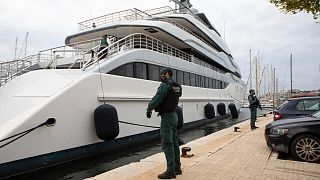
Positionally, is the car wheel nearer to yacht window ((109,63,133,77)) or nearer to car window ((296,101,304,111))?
car window ((296,101,304,111))

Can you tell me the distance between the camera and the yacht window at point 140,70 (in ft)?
37.6

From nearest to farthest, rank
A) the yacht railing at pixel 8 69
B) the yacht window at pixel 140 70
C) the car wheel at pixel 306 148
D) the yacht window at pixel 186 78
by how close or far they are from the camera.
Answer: the car wheel at pixel 306 148, the yacht railing at pixel 8 69, the yacht window at pixel 140 70, the yacht window at pixel 186 78

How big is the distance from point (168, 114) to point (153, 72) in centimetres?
799

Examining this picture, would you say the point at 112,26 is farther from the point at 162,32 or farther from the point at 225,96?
the point at 225,96

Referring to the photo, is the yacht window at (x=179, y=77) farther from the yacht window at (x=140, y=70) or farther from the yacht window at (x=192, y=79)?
the yacht window at (x=140, y=70)

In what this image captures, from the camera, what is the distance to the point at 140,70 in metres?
11.7

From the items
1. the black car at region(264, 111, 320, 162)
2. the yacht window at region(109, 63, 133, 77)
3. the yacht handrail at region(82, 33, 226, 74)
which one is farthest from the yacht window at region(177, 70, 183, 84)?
the black car at region(264, 111, 320, 162)

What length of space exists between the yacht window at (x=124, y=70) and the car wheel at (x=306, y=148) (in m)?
6.29

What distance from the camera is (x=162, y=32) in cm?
1548

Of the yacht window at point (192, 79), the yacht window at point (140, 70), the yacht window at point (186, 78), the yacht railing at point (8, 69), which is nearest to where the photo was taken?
the yacht railing at point (8, 69)

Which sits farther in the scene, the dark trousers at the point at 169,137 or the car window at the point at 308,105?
the car window at the point at 308,105

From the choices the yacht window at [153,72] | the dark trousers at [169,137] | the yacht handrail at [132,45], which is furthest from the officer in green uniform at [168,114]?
the yacht window at [153,72]

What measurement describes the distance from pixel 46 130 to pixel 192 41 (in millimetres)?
13392

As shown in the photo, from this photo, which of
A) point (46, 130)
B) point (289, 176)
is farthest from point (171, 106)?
point (46, 130)
